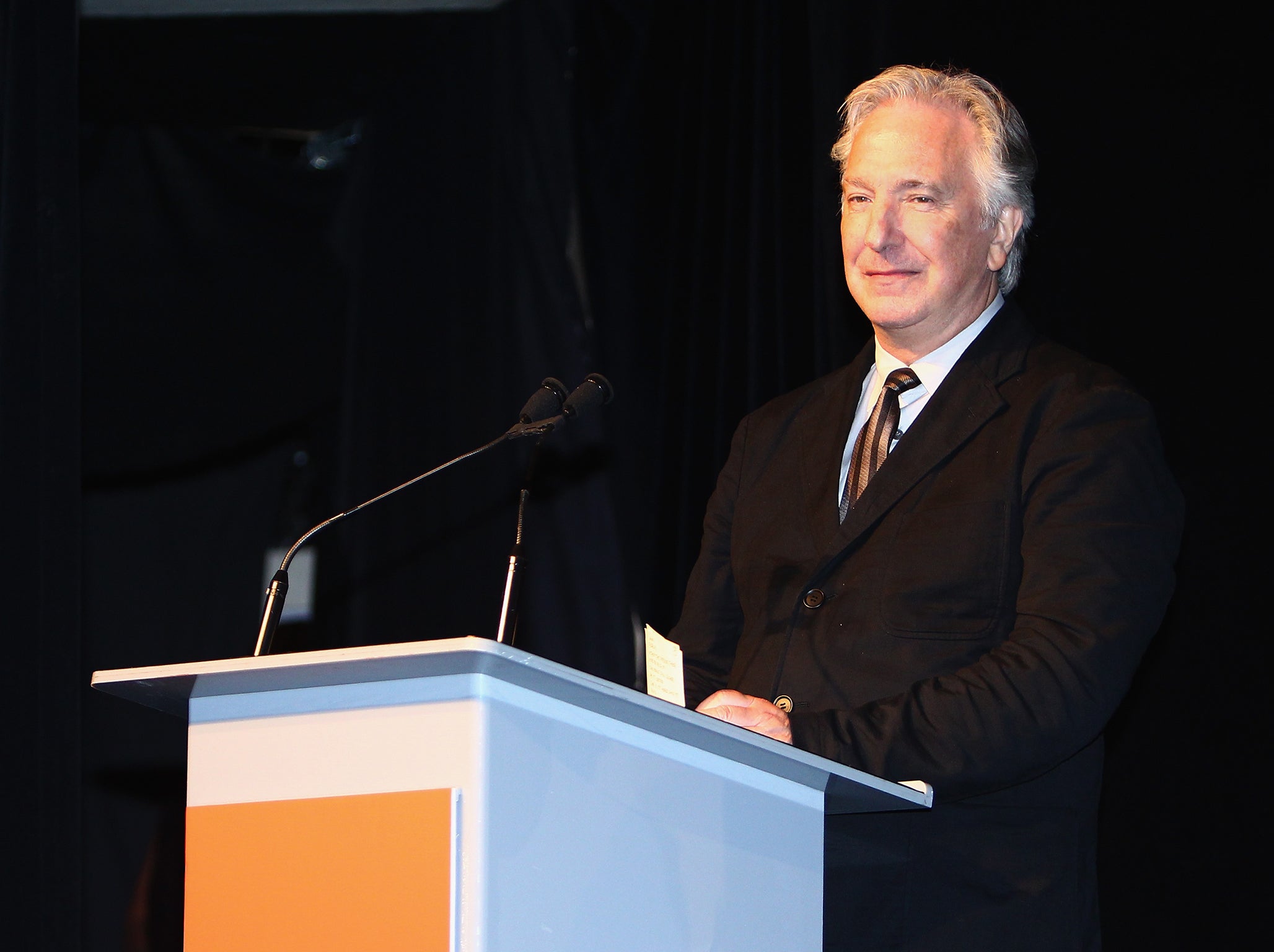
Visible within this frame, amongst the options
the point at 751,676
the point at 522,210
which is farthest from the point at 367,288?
the point at 751,676

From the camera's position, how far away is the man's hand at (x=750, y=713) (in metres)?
1.70

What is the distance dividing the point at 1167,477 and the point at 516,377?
2.54 metres

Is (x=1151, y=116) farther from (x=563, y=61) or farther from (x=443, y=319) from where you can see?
(x=443, y=319)

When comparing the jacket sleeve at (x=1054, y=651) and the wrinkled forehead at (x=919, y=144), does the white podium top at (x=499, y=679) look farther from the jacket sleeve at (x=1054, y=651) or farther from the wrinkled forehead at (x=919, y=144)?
the wrinkled forehead at (x=919, y=144)

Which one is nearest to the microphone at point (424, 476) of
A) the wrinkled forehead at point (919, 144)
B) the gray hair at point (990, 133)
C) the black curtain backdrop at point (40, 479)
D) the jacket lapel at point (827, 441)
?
the jacket lapel at point (827, 441)

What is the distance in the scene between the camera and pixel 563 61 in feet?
14.0

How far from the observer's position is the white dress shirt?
7.27ft

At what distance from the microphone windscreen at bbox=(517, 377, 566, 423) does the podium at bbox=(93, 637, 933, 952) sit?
628 millimetres

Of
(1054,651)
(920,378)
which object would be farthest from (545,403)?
(1054,651)

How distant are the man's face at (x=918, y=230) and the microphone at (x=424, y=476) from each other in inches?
19.2

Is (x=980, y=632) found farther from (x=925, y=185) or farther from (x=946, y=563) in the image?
(x=925, y=185)

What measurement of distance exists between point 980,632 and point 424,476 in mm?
729

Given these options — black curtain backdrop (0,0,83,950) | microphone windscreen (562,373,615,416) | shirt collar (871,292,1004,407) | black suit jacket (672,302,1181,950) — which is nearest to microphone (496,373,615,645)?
microphone windscreen (562,373,615,416)

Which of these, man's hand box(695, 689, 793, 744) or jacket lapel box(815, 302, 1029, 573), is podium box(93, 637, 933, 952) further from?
jacket lapel box(815, 302, 1029, 573)
